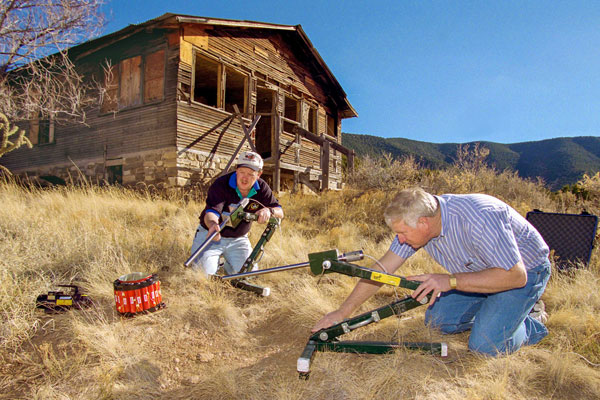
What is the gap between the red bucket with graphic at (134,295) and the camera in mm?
3316

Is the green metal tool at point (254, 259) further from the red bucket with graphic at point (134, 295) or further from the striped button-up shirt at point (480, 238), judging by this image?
the striped button-up shirt at point (480, 238)

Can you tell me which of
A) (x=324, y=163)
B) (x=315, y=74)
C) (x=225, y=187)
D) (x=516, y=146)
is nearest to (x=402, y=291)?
(x=225, y=187)

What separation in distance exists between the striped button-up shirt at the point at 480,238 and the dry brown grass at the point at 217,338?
0.72 meters

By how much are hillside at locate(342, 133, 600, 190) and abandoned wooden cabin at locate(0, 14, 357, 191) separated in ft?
124

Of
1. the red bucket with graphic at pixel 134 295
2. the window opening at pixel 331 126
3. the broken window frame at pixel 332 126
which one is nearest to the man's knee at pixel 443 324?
the red bucket with graphic at pixel 134 295

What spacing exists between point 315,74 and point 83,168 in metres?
9.60

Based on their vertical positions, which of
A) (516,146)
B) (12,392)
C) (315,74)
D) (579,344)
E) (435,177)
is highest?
(516,146)

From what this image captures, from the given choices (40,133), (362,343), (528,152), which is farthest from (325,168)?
(528,152)

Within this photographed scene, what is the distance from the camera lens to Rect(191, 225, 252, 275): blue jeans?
14.7ft

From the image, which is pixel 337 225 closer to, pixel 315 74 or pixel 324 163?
pixel 324 163

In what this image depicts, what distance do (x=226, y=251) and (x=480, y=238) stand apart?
3.20 m

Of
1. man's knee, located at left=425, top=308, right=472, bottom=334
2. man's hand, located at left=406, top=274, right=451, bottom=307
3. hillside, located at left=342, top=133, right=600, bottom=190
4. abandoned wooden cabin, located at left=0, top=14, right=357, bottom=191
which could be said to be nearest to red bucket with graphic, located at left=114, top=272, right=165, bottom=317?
man's hand, located at left=406, top=274, right=451, bottom=307

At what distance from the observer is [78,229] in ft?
18.3

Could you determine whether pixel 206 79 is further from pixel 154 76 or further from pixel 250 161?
pixel 250 161
